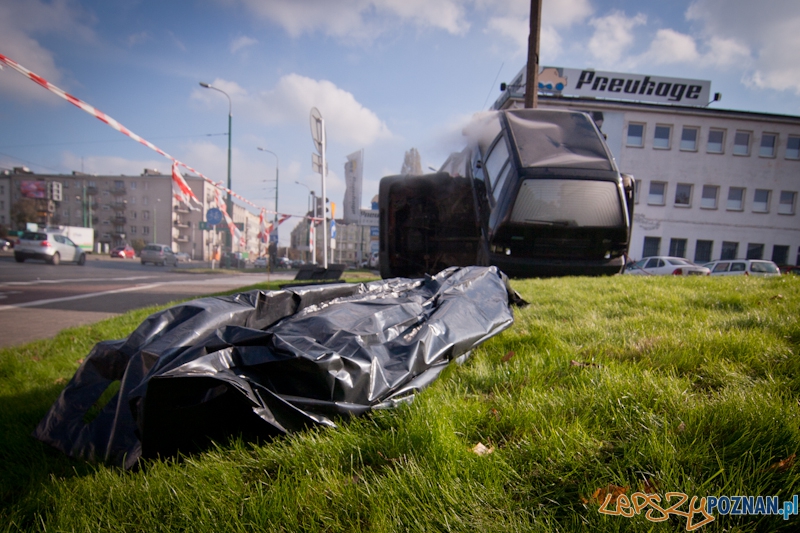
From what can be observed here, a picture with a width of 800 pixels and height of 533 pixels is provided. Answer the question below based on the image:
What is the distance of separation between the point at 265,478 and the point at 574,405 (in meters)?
1.26

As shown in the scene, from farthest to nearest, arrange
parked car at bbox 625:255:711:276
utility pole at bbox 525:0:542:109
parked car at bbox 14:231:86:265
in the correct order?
parked car at bbox 14:231:86:265 → parked car at bbox 625:255:711:276 → utility pole at bbox 525:0:542:109

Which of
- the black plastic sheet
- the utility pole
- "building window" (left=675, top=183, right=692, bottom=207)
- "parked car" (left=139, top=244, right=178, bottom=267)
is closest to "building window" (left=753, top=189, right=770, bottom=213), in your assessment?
"building window" (left=675, top=183, right=692, bottom=207)

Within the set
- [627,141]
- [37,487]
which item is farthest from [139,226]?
[37,487]

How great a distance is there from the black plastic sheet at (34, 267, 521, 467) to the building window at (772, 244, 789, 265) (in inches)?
1430

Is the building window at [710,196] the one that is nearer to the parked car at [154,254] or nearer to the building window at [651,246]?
the building window at [651,246]

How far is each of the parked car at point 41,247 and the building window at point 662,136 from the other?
38184mm

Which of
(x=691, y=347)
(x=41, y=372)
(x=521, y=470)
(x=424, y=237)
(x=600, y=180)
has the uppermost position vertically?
(x=600, y=180)

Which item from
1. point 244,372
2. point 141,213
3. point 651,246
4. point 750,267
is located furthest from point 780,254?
point 141,213

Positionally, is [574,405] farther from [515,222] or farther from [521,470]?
[515,222]

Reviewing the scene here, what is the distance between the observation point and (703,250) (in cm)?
2658

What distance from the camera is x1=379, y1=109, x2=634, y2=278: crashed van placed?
570 centimetres

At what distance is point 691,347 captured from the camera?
202cm

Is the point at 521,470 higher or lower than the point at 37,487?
higher

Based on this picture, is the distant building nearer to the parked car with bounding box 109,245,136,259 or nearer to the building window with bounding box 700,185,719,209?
the parked car with bounding box 109,245,136,259
